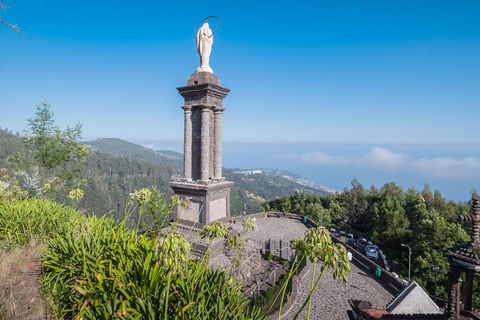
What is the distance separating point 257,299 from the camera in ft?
31.5

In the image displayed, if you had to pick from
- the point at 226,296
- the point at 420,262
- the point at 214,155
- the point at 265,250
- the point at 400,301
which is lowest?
the point at 420,262

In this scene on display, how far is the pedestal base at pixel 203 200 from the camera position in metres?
12.4

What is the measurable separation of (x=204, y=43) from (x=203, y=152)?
20.1 feet

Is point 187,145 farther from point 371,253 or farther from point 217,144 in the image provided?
point 371,253

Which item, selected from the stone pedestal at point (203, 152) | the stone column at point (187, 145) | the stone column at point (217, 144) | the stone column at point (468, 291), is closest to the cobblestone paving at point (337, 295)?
the stone column at point (468, 291)

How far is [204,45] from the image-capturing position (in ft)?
43.8

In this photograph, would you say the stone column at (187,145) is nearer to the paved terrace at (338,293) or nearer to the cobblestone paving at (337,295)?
the paved terrace at (338,293)

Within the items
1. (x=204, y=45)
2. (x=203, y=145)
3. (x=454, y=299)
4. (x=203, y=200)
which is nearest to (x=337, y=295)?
(x=454, y=299)

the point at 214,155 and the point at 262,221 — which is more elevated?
the point at 214,155

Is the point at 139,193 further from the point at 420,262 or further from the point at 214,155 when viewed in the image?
the point at 420,262

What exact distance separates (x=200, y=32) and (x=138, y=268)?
13.0 meters

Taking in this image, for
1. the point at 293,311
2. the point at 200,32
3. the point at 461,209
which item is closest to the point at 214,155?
the point at 200,32

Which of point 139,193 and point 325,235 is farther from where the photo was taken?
point 139,193

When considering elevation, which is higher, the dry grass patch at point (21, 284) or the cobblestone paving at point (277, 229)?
the dry grass patch at point (21, 284)
